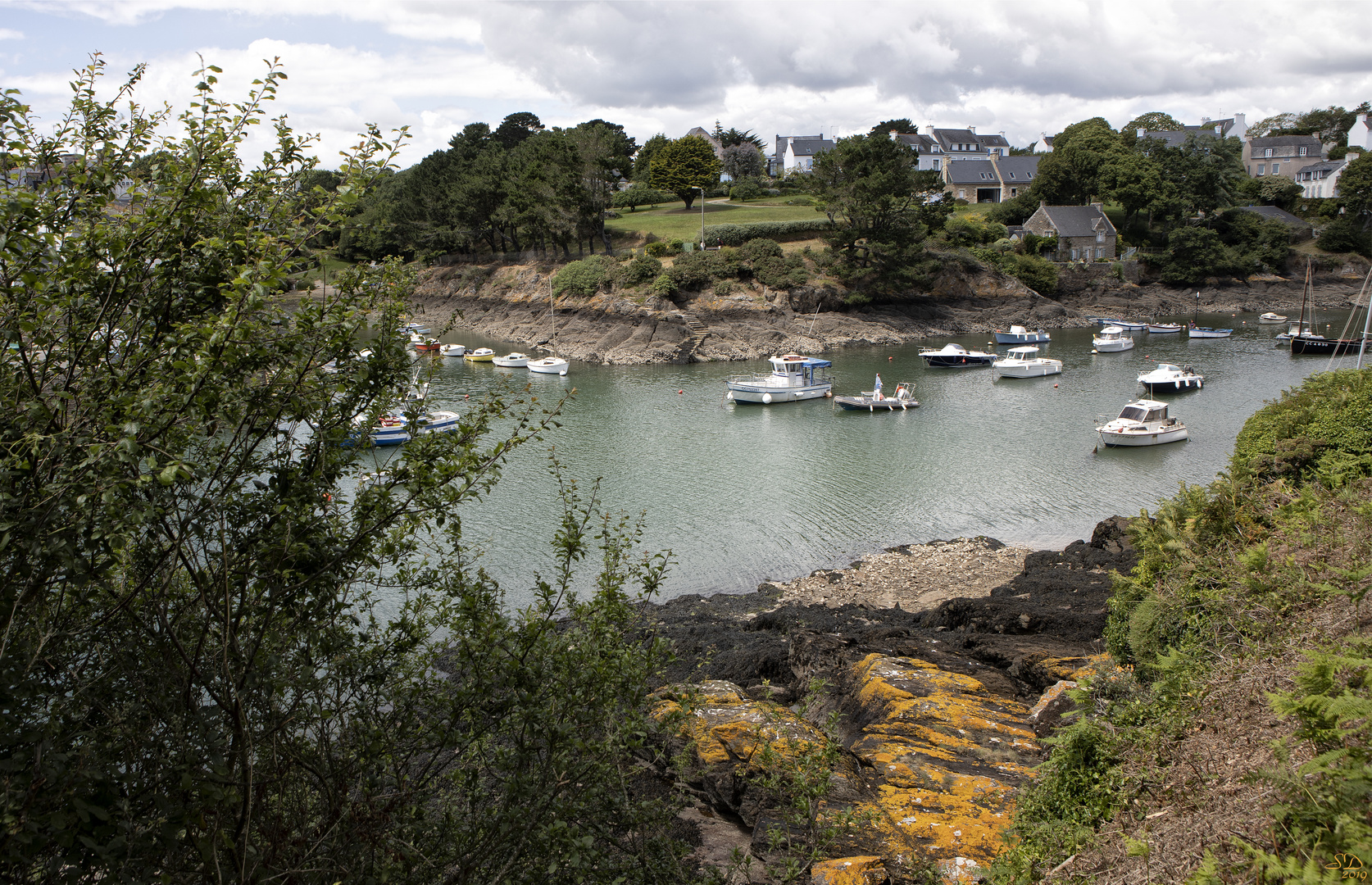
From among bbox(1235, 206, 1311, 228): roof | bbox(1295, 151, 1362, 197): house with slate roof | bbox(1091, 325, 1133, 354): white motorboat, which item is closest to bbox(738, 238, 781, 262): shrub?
bbox(1091, 325, 1133, 354): white motorboat

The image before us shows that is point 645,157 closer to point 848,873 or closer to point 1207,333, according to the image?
point 1207,333

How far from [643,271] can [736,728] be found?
58.0 meters

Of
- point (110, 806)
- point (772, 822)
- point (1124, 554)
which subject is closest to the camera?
point (110, 806)

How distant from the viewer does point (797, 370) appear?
43.2 metres

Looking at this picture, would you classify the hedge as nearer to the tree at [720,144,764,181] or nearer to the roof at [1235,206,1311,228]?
the tree at [720,144,764,181]

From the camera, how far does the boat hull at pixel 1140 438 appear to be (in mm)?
30969

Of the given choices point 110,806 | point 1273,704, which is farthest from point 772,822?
point 110,806

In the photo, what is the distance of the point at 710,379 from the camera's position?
49969 millimetres

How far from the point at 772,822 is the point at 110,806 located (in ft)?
16.9

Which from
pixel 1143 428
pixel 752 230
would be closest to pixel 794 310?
pixel 752 230

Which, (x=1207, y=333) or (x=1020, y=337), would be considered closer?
(x=1020, y=337)

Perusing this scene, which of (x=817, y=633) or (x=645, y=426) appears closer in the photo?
(x=817, y=633)

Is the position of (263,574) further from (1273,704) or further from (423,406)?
(1273,704)

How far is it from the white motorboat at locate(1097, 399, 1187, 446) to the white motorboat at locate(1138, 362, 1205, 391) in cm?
→ 939
